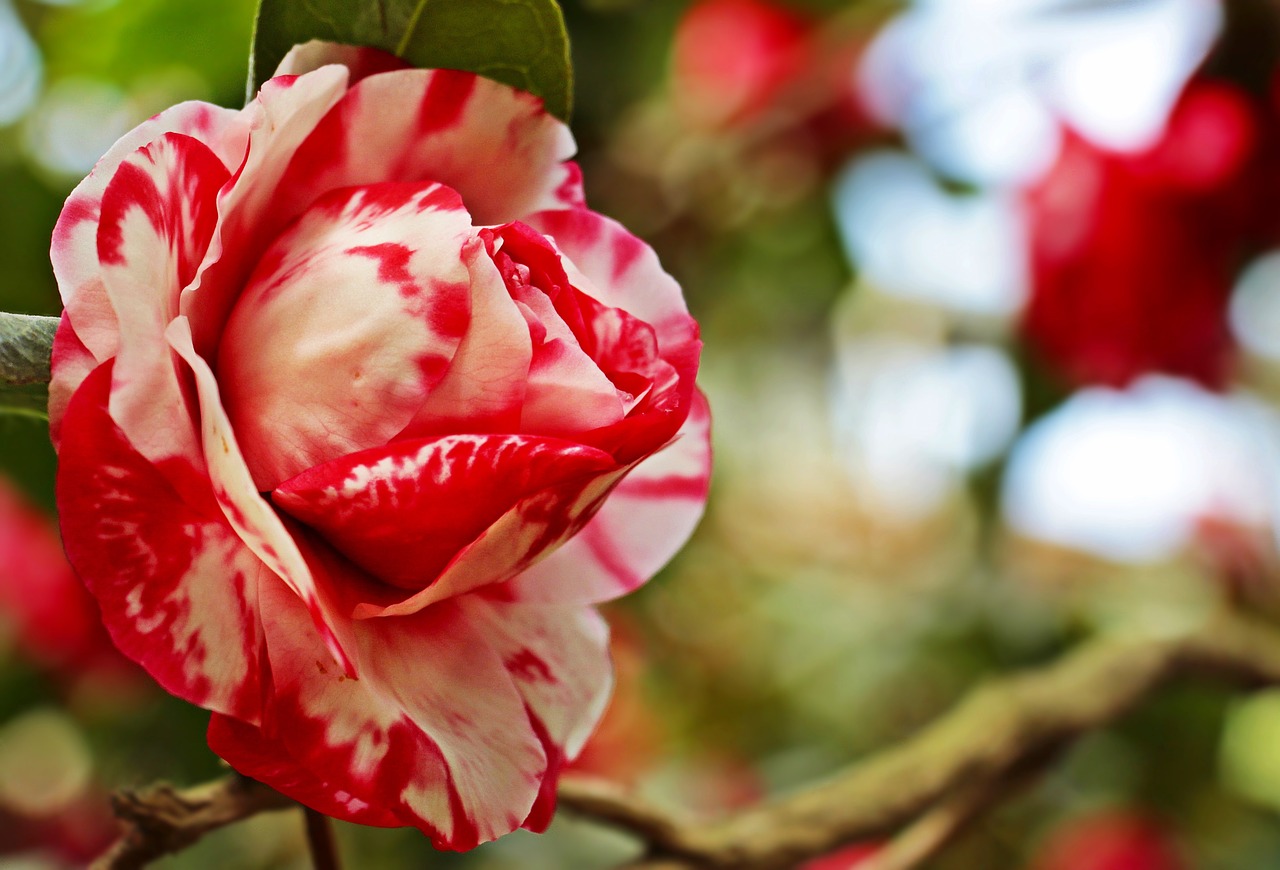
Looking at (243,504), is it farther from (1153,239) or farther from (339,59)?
(1153,239)

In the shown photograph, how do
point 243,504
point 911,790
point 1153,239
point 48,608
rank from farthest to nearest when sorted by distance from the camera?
point 1153,239, point 48,608, point 911,790, point 243,504

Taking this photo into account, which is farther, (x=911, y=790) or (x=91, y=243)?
(x=911, y=790)

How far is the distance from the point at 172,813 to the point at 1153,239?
2.39 feet

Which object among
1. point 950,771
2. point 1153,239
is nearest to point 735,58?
point 1153,239

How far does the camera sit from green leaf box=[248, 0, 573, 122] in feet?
0.82

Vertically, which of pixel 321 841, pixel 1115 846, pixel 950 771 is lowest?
pixel 1115 846

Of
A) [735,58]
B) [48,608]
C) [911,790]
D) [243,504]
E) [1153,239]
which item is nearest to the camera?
[243,504]

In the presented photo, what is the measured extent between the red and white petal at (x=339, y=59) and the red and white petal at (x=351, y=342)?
4 cm

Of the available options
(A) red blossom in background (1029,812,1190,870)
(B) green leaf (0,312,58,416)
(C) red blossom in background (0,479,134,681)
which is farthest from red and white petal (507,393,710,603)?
(A) red blossom in background (1029,812,1190,870)

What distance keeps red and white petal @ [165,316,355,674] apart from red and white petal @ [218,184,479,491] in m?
0.02

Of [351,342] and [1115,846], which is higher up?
[351,342]

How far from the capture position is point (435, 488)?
205 mm

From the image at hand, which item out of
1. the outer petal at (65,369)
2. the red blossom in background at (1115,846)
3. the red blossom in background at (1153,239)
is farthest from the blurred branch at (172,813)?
the red blossom in background at (1115,846)

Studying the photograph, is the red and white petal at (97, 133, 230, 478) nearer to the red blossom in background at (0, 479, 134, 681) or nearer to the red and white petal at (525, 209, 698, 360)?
the red and white petal at (525, 209, 698, 360)
